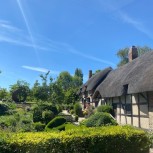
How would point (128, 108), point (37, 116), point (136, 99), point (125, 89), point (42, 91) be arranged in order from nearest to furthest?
1. point (136, 99)
2. point (128, 108)
3. point (125, 89)
4. point (37, 116)
5. point (42, 91)

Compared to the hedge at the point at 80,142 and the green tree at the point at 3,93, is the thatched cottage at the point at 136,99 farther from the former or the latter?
the green tree at the point at 3,93

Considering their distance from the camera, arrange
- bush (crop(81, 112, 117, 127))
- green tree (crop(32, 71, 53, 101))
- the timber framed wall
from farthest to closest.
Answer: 1. green tree (crop(32, 71, 53, 101))
2. bush (crop(81, 112, 117, 127))
3. the timber framed wall

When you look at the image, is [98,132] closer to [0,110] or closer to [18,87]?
[0,110]

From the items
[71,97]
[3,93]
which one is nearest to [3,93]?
Answer: [3,93]

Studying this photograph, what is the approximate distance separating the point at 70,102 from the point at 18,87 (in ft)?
56.7

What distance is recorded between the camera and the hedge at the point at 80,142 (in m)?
8.75

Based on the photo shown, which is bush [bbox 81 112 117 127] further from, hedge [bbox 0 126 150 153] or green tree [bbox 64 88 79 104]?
green tree [bbox 64 88 79 104]

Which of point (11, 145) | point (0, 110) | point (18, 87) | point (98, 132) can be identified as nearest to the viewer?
point (11, 145)

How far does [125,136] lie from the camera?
985 cm

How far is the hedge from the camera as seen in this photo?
8.75 metres

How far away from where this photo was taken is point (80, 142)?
9.27 metres

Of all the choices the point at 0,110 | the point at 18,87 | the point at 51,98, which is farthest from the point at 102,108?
the point at 18,87

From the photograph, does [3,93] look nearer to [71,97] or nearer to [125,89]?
[71,97]

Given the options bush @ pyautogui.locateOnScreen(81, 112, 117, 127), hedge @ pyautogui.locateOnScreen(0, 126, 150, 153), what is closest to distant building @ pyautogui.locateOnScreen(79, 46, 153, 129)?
bush @ pyautogui.locateOnScreen(81, 112, 117, 127)
